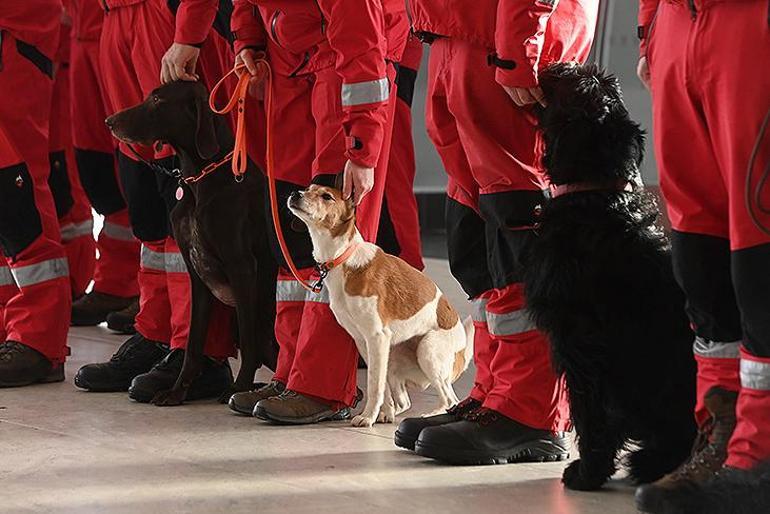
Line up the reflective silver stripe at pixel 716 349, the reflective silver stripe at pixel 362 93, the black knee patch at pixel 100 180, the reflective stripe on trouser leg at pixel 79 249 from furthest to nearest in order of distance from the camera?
the reflective stripe on trouser leg at pixel 79 249, the black knee patch at pixel 100 180, the reflective silver stripe at pixel 362 93, the reflective silver stripe at pixel 716 349

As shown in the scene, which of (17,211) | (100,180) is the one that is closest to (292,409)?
(17,211)

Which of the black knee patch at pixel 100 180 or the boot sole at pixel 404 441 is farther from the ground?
the black knee patch at pixel 100 180

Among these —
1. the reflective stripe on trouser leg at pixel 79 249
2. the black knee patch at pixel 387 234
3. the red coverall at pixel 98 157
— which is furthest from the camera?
the reflective stripe on trouser leg at pixel 79 249

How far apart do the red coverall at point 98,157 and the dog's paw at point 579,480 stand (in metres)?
2.29

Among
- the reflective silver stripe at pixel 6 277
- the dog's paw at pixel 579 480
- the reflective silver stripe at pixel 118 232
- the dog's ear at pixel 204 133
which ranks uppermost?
the dog's ear at pixel 204 133

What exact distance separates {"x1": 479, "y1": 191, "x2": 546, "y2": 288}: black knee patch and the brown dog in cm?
91

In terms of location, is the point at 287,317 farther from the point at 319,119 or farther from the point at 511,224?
the point at 511,224

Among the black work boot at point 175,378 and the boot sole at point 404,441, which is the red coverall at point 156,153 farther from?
the boot sole at point 404,441

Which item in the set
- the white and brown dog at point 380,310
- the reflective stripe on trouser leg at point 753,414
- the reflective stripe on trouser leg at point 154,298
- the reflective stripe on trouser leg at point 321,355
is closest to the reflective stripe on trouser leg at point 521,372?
the white and brown dog at point 380,310

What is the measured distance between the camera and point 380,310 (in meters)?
3.07

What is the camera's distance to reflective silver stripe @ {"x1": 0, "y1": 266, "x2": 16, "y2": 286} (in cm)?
388

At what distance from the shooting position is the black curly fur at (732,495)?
1.95m

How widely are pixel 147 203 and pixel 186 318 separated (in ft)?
1.49

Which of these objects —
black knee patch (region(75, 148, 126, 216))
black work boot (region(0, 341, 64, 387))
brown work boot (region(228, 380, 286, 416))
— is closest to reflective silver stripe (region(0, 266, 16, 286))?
black work boot (region(0, 341, 64, 387))
